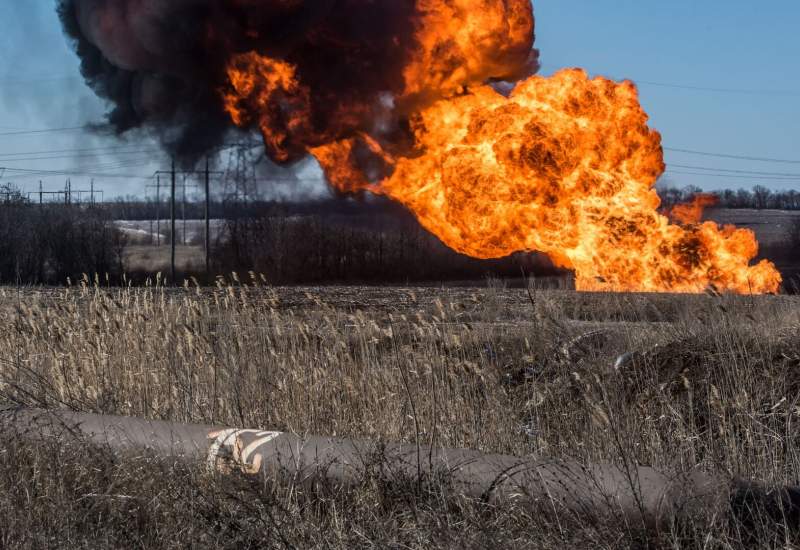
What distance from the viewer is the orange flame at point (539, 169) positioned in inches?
875

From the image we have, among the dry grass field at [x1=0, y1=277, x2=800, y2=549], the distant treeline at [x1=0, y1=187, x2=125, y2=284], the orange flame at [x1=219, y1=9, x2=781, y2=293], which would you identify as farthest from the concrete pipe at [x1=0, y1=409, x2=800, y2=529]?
the distant treeline at [x1=0, y1=187, x2=125, y2=284]

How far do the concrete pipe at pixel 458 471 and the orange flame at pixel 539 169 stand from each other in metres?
16.8

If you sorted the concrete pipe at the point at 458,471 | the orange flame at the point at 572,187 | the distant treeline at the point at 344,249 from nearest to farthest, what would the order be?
1. the concrete pipe at the point at 458,471
2. the orange flame at the point at 572,187
3. the distant treeline at the point at 344,249

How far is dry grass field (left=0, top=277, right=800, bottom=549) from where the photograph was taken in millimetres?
4945

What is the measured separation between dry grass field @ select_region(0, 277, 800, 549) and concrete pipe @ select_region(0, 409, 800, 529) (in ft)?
0.32

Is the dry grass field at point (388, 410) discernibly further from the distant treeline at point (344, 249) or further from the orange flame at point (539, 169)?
the distant treeline at point (344, 249)

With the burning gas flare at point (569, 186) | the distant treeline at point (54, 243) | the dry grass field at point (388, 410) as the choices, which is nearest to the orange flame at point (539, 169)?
the burning gas flare at point (569, 186)

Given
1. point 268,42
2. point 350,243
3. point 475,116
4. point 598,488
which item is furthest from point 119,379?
point 350,243

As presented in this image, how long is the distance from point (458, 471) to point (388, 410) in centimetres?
275

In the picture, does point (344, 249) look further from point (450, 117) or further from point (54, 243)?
point (450, 117)

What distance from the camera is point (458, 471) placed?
17.1 feet

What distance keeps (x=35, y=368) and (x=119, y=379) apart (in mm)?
1256

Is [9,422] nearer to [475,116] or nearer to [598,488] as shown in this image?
[598,488]

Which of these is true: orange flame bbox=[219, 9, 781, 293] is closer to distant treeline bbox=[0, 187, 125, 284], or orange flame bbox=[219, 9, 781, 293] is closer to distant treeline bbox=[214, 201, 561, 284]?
distant treeline bbox=[214, 201, 561, 284]
